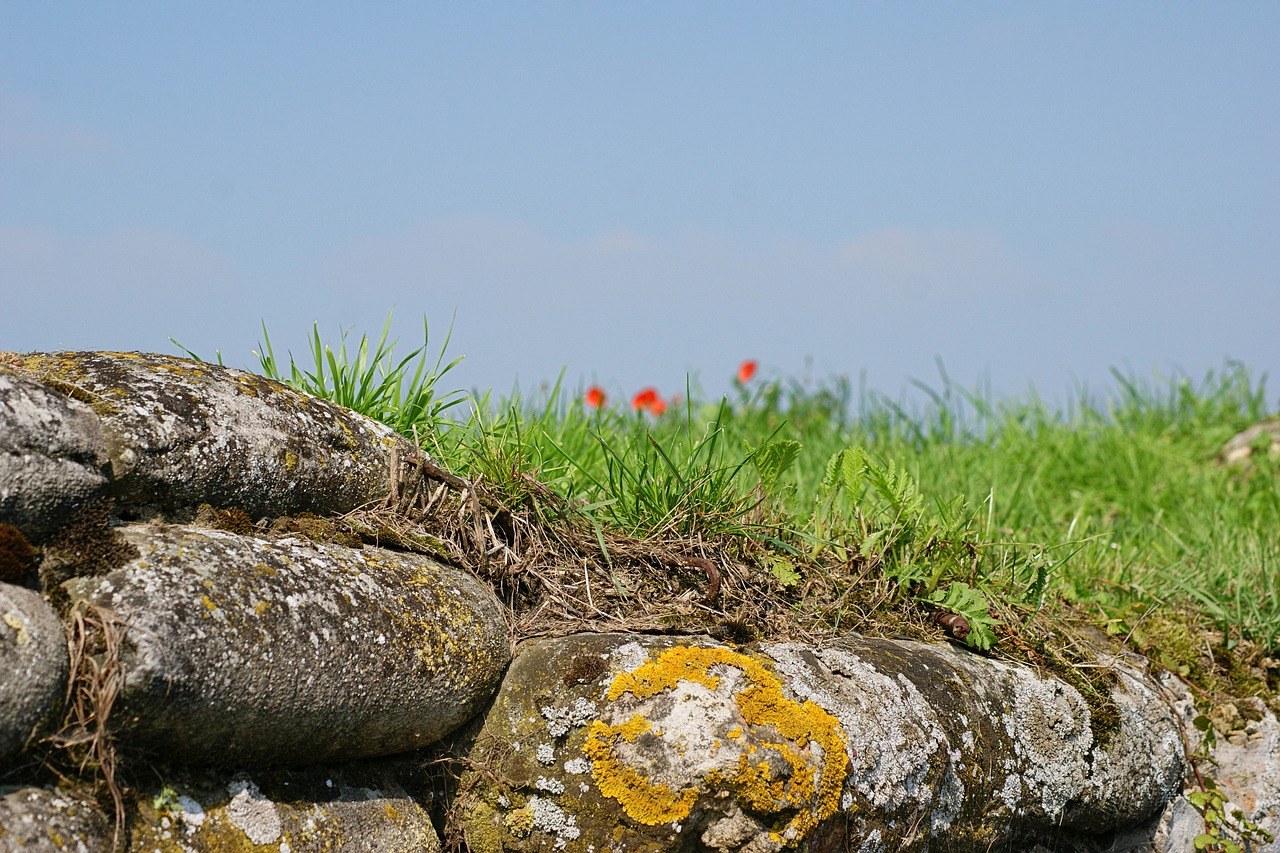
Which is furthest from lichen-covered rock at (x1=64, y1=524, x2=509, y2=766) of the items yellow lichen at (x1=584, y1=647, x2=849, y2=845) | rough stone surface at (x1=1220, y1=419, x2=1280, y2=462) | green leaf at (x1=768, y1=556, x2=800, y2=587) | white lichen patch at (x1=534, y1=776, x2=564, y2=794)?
rough stone surface at (x1=1220, y1=419, x2=1280, y2=462)

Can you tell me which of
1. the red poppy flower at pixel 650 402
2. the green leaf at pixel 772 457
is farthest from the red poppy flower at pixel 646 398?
the green leaf at pixel 772 457

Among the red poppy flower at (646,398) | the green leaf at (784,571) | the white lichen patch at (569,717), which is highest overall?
the red poppy flower at (646,398)

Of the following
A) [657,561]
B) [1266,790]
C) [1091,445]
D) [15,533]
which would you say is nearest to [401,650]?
[15,533]

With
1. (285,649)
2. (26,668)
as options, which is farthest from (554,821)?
(26,668)

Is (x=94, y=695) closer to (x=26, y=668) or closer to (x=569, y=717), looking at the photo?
(x=26, y=668)

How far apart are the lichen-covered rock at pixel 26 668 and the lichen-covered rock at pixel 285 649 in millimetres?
115

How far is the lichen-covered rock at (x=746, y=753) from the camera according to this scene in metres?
2.62

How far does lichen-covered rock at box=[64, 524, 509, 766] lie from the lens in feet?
7.08

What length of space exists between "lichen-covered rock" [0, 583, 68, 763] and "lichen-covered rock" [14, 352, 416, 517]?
0.53 m

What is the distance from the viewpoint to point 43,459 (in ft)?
7.49

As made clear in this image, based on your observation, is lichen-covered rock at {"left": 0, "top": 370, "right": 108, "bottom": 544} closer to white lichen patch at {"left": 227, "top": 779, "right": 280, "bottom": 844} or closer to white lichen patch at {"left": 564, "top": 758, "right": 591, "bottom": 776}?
white lichen patch at {"left": 227, "top": 779, "right": 280, "bottom": 844}

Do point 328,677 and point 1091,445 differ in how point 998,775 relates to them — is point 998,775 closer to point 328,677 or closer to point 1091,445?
point 328,677

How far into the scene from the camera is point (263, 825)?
7.65ft

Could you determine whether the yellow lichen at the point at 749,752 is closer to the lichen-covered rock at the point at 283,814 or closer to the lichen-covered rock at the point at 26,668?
the lichen-covered rock at the point at 283,814
